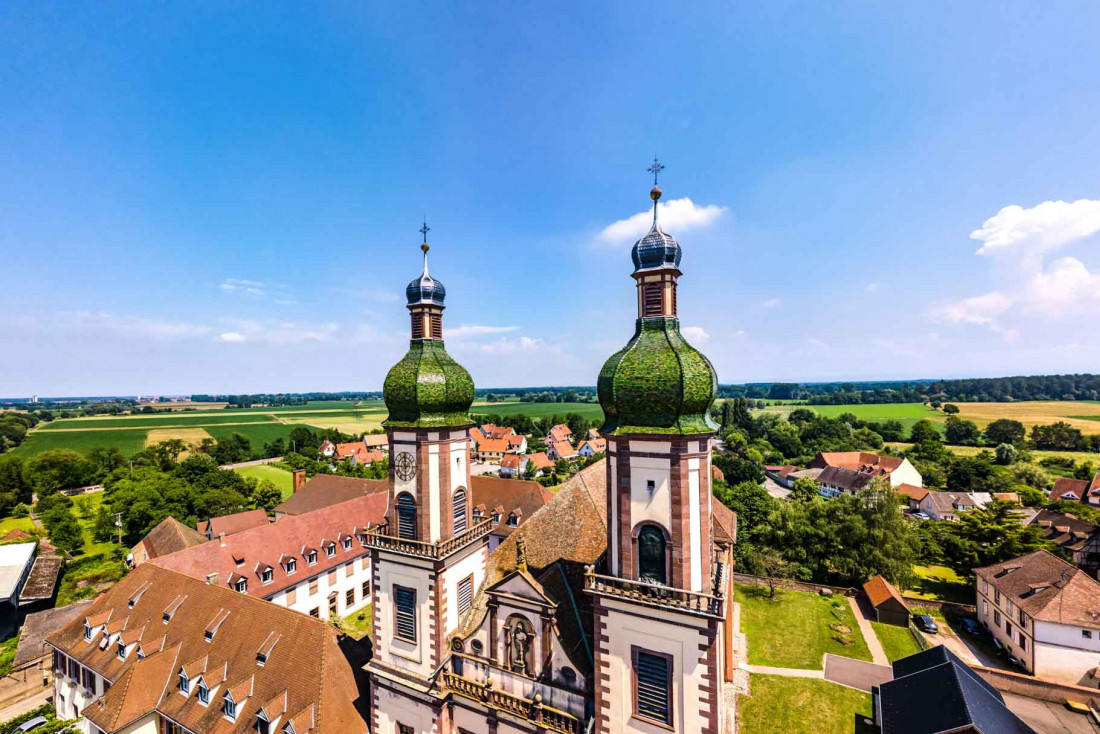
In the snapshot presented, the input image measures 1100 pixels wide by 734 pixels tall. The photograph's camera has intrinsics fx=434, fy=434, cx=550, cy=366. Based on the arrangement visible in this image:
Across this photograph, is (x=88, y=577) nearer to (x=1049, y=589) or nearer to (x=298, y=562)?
(x=298, y=562)

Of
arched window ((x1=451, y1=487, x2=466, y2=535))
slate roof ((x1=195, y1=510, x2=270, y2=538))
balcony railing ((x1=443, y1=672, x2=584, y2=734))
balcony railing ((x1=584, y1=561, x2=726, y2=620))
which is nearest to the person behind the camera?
balcony railing ((x1=584, y1=561, x2=726, y2=620))

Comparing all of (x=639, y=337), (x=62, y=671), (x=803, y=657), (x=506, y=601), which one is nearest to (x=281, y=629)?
(x=506, y=601)

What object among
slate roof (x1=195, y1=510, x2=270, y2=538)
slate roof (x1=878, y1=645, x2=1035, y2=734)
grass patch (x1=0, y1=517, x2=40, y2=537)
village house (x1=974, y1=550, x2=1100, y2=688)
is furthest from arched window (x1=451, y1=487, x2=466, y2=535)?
grass patch (x1=0, y1=517, x2=40, y2=537)

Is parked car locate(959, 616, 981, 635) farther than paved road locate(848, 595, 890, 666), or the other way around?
parked car locate(959, 616, 981, 635)

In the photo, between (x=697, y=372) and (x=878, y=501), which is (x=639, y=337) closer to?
(x=697, y=372)

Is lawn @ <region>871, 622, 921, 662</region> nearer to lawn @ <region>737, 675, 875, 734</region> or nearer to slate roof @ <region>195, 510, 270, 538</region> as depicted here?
lawn @ <region>737, 675, 875, 734</region>

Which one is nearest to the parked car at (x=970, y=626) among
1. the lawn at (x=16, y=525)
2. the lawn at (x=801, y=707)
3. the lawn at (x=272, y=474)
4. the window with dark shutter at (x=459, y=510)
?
the lawn at (x=801, y=707)

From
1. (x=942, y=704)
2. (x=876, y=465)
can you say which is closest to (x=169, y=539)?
(x=942, y=704)

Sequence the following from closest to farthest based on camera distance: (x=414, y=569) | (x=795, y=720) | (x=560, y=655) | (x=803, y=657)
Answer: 1. (x=560, y=655)
2. (x=414, y=569)
3. (x=795, y=720)
4. (x=803, y=657)
